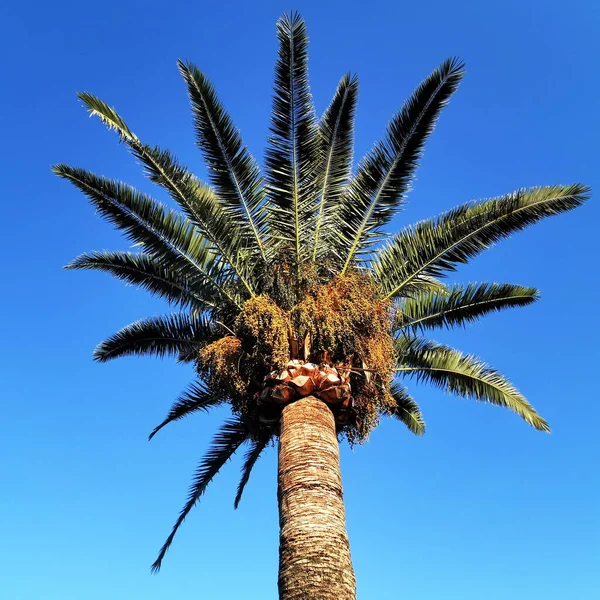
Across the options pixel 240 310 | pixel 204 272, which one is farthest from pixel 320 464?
pixel 204 272

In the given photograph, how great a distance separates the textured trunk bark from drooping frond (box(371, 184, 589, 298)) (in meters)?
2.73

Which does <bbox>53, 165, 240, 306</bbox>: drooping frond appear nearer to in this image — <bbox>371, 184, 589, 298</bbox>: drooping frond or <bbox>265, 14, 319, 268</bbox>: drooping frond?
<bbox>265, 14, 319, 268</bbox>: drooping frond

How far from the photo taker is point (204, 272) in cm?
970

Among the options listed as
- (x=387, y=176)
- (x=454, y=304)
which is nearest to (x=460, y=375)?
(x=454, y=304)

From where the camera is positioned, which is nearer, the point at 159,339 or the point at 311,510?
the point at 311,510

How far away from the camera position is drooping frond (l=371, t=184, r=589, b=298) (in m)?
9.68

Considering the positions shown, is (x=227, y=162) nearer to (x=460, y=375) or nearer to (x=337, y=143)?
(x=337, y=143)

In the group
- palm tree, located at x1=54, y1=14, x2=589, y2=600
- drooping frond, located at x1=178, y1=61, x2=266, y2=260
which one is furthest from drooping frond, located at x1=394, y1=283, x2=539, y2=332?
drooping frond, located at x1=178, y1=61, x2=266, y2=260

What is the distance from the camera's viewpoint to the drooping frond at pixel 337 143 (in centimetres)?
1047

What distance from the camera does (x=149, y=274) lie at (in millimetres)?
10258

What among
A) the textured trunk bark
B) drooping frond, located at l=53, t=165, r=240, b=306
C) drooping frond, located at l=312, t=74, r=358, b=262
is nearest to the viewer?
the textured trunk bark

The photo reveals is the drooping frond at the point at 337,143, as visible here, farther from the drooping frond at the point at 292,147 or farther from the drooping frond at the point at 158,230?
the drooping frond at the point at 158,230

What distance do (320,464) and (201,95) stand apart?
5657 millimetres

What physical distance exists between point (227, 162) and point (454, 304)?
4210 millimetres
